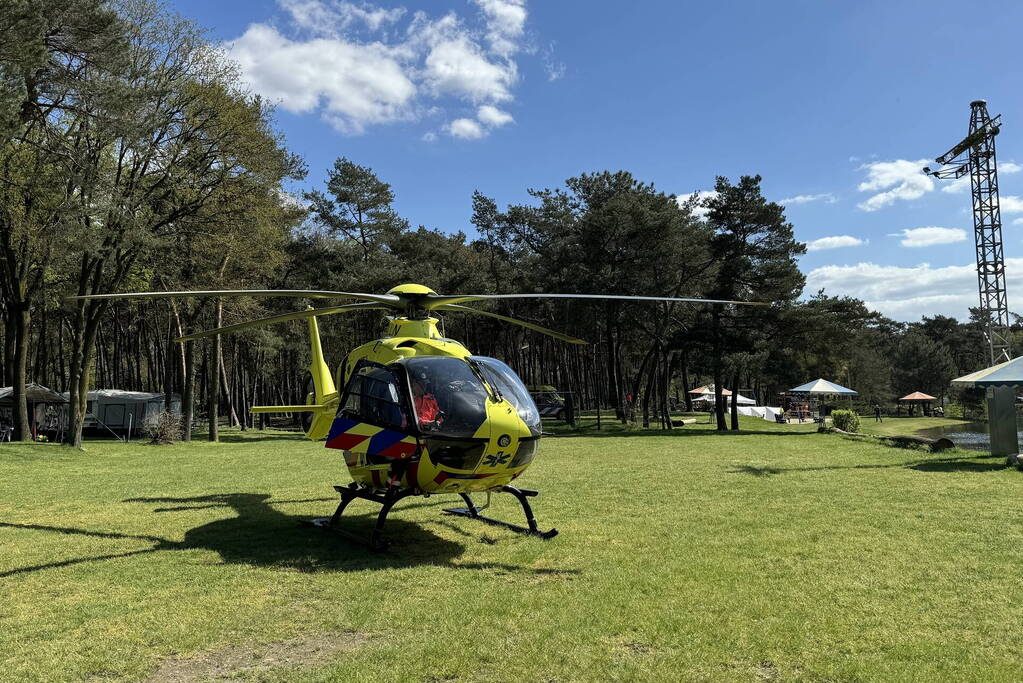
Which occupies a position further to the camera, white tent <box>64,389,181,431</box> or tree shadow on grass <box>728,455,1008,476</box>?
white tent <box>64,389,181,431</box>

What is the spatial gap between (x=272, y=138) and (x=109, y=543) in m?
17.5

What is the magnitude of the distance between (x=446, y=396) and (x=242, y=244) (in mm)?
18520

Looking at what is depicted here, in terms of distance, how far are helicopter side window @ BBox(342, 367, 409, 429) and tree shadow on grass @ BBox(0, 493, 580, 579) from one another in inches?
56.1

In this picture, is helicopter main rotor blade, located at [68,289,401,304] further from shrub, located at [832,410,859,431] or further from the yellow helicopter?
shrub, located at [832,410,859,431]

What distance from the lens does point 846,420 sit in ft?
84.1

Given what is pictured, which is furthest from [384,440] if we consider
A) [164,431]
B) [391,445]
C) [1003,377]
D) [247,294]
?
[164,431]

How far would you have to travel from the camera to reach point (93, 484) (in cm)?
1189

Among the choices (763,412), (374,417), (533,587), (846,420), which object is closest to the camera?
(533,587)

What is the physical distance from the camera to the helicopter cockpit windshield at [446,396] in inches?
239

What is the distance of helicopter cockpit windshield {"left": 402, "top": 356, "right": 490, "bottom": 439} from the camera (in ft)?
19.9

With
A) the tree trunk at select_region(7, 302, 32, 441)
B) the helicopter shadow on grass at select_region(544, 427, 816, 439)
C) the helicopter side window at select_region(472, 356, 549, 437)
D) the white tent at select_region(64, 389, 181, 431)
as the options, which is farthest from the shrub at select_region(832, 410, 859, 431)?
the white tent at select_region(64, 389, 181, 431)

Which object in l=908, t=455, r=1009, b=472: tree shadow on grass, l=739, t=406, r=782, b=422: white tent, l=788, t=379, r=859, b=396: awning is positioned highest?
l=788, t=379, r=859, b=396: awning

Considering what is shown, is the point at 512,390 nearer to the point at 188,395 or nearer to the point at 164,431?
the point at 164,431

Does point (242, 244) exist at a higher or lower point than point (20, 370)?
higher
